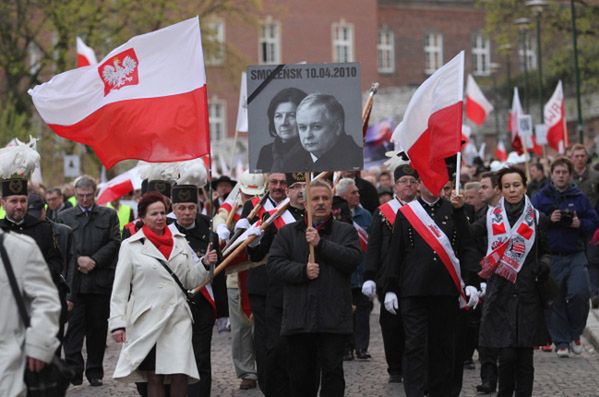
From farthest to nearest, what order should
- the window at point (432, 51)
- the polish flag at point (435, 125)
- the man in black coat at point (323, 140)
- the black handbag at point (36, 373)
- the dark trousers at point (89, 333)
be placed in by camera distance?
the window at point (432, 51)
the dark trousers at point (89, 333)
the polish flag at point (435, 125)
the man in black coat at point (323, 140)
the black handbag at point (36, 373)

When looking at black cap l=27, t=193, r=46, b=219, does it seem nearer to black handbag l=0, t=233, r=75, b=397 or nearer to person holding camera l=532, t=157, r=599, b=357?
black handbag l=0, t=233, r=75, b=397

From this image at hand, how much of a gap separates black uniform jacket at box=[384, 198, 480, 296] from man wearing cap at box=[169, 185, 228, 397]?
4.48 feet

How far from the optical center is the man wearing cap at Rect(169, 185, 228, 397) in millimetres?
11711

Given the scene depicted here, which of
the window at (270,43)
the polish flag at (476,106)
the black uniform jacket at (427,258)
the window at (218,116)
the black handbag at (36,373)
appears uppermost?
the window at (270,43)

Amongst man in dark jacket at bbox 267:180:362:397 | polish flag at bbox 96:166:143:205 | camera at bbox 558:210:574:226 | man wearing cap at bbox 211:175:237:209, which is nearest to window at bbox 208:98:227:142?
polish flag at bbox 96:166:143:205

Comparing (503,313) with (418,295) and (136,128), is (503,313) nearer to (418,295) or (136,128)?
(418,295)

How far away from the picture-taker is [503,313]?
38.5 feet

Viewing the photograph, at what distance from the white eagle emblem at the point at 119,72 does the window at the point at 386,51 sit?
75718mm

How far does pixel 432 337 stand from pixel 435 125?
74.9 inches

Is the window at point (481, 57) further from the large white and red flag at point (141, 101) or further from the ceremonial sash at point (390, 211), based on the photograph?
the large white and red flag at point (141, 101)

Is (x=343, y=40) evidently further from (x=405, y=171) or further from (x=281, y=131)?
(x=281, y=131)

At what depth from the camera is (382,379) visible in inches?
552

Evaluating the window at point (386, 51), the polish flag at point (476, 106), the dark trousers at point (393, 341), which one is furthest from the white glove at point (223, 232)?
the window at point (386, 51)

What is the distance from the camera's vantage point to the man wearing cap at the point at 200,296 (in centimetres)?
1171
